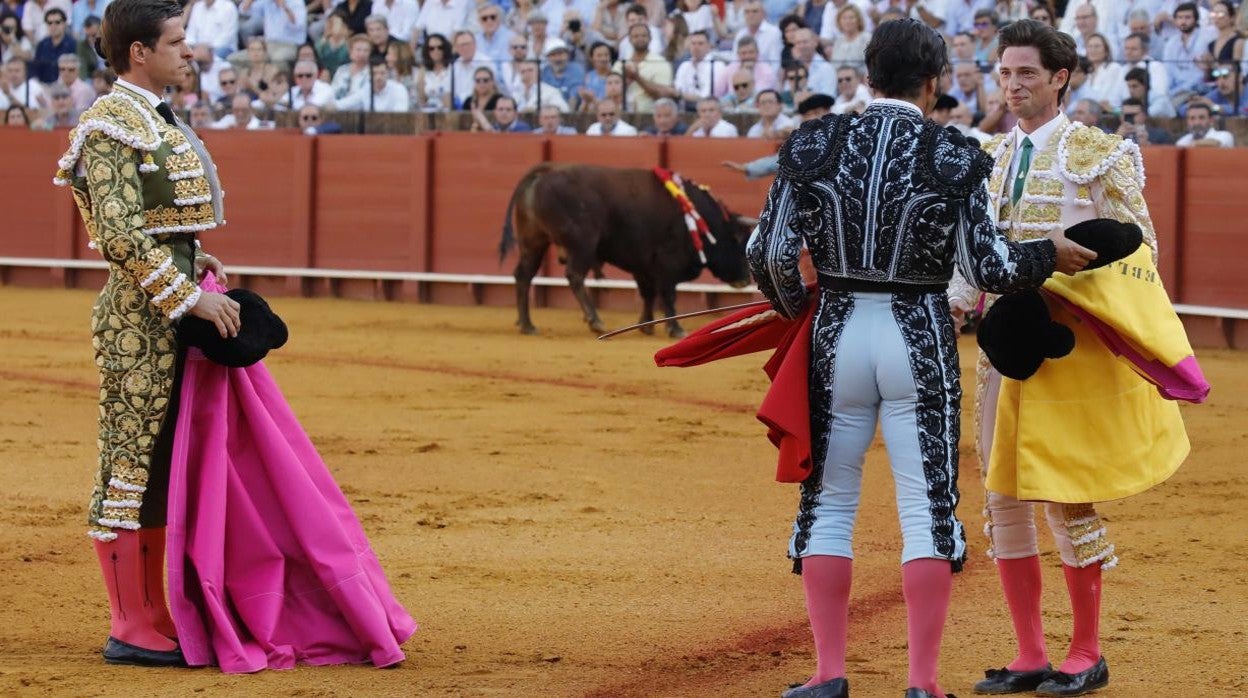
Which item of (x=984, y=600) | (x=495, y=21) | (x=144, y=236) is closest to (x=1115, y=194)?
(x=984, y=600)

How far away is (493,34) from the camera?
13.1 meters

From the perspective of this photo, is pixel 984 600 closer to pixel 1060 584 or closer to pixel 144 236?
pixel 1060 584

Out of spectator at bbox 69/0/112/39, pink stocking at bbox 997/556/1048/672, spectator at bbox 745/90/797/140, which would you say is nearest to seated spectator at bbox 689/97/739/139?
spectator at bbox 745/90/797/140

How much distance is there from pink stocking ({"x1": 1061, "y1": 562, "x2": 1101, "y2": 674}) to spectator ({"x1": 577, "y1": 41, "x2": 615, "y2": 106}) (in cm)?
918

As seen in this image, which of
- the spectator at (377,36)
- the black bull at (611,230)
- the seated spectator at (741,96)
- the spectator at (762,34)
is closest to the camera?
the black bull at (611,230)

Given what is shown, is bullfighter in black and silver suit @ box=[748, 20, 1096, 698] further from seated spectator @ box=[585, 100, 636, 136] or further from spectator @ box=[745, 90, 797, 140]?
seated spectator @ box=[585, 100, 636, 136]

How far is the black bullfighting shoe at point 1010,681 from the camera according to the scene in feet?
11.2

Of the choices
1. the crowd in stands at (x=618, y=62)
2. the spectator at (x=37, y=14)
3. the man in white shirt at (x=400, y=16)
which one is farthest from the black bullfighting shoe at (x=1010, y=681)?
the spectator at (x=37, y=14)

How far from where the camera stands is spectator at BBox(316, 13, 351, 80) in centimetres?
1391

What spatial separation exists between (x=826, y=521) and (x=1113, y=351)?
2.24ft

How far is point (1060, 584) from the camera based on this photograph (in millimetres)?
4480

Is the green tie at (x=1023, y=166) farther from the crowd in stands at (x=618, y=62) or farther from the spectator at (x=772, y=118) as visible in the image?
the spectator at (x=772, y=118)

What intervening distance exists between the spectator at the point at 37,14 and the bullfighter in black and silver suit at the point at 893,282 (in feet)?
45.0

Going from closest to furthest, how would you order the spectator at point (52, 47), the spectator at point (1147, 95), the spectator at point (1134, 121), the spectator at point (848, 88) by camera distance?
the spectator at point (1134, 121), the spectator at point (1147, 95), the spectator at point (848, 88), the spectator at point (52, 47)
